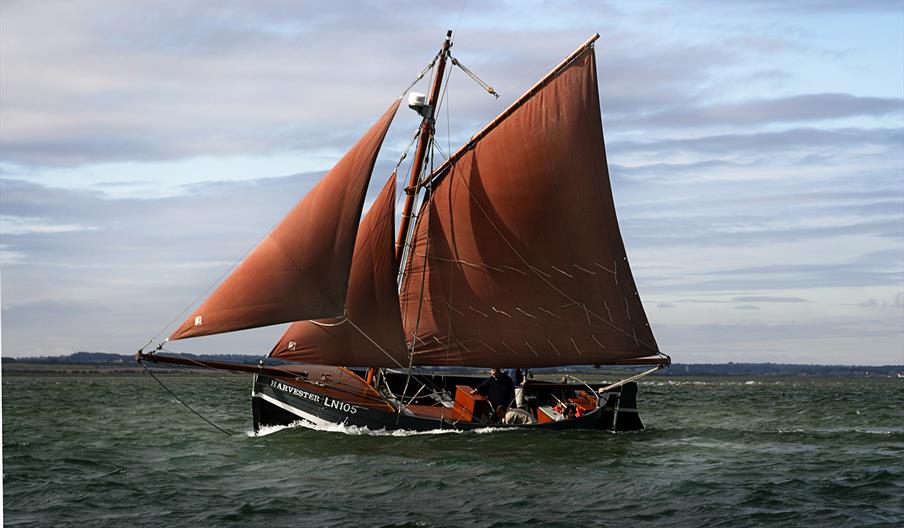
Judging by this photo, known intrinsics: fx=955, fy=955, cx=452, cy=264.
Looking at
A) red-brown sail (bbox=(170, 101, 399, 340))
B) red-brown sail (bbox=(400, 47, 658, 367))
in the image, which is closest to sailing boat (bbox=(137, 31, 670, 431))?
red-brown sail (bbox=(400, 47, 658, 367))

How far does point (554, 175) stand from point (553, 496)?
15.4m

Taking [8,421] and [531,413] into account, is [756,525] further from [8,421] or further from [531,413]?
[8,421]

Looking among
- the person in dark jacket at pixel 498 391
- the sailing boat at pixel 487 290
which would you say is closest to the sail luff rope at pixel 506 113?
the sailing boat at pixel 487 290

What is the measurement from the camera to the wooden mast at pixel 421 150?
109ft

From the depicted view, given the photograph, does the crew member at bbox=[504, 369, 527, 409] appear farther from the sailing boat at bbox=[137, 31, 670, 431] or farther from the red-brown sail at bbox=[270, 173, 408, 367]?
the red-brown sail at bbox=[270, 173, 408, 367]

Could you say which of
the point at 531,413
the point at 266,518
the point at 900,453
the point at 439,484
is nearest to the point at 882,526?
the point at 439,484

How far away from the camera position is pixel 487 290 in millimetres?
33375

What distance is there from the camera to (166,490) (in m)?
20.9

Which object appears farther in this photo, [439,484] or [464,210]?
[464,210]

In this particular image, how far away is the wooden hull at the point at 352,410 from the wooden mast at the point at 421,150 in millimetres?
4688

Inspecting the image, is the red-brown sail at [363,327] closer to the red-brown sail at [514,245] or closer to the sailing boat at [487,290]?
the sailing boat at [487,290]

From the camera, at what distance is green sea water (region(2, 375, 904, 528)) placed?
18109 mm

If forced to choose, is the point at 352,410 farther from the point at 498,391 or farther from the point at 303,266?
the point at 303,266

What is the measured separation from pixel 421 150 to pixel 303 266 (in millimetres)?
8215
